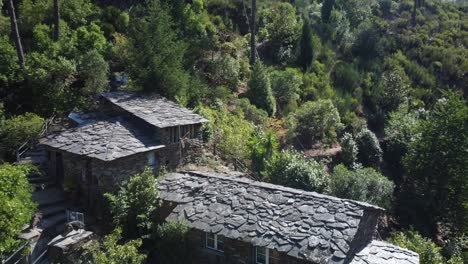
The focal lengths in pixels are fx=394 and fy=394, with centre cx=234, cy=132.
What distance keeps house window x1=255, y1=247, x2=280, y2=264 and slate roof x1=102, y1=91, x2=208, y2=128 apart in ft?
21.5

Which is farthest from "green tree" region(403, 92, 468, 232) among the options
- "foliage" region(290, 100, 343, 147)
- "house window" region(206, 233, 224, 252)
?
"house window" region(206, 233, 224, 252)

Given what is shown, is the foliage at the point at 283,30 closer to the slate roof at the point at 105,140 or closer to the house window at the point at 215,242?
the slate roof at the point at 105,140

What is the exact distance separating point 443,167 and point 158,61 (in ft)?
58.8

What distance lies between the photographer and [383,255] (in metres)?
11.7

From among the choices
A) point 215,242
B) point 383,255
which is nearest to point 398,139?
point 383,255

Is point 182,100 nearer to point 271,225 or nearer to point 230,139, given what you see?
point 230,139

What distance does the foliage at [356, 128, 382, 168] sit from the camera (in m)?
27.8

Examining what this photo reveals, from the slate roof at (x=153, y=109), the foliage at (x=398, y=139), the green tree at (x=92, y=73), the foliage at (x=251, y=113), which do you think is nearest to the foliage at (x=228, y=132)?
the foliage at (x=251, y=113)

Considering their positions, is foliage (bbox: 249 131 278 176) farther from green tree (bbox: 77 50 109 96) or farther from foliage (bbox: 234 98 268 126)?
green tree (bbox: 77 50 109 96)

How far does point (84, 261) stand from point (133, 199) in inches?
105

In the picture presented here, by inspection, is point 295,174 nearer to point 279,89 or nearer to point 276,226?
point 276,226

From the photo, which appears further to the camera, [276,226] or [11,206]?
[276,226]

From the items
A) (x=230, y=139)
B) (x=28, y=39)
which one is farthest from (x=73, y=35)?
(x=230, y=139)

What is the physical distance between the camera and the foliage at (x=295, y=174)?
18.3m
